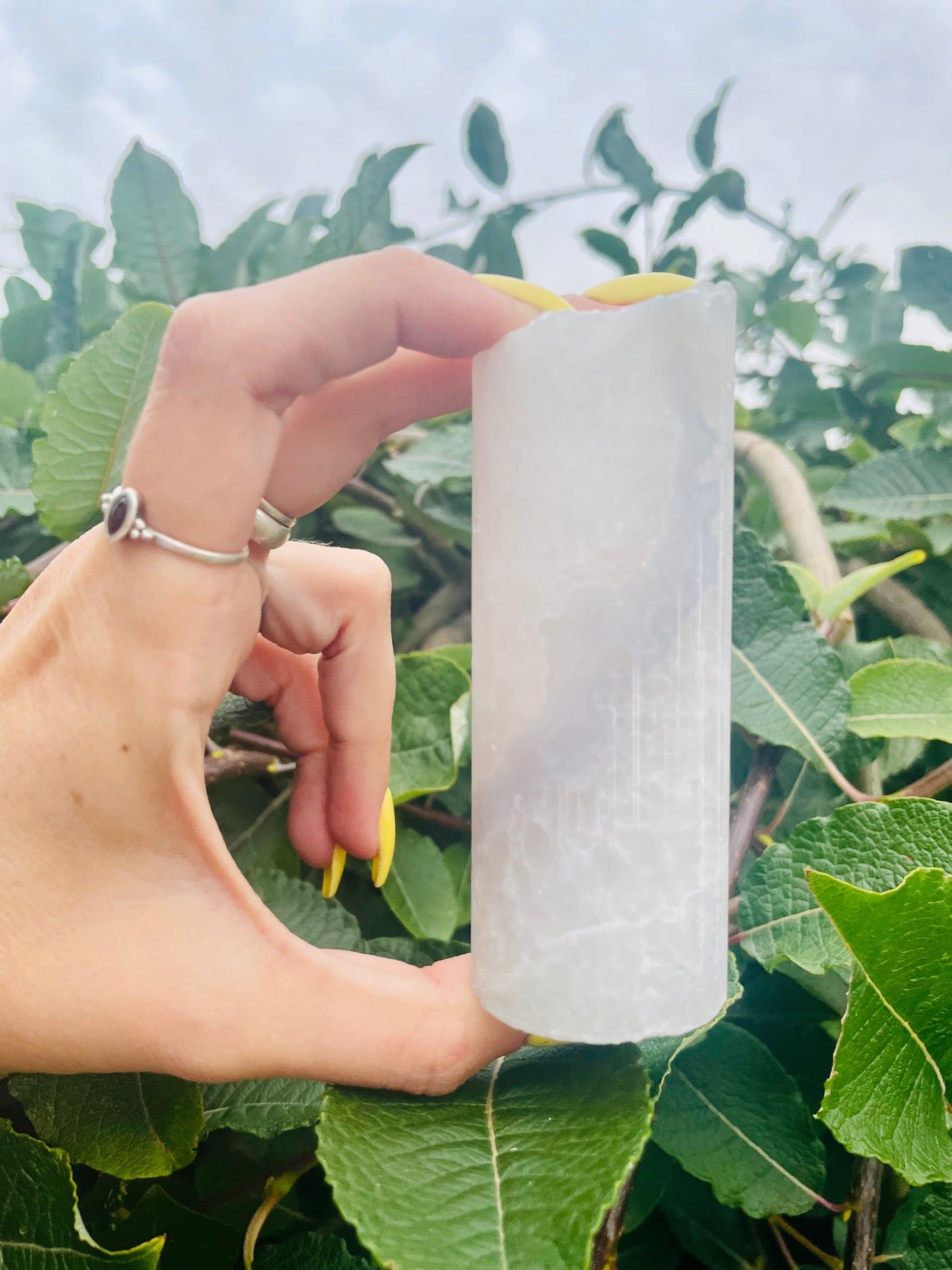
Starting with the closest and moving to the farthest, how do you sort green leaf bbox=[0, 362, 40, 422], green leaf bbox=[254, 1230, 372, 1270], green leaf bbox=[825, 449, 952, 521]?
green leaf bbox=[254, 1230, 372, 1270] < green leaf bbox=[825, 449, 952, 521] < green leaf bbox=[0, 362, 40, 422]

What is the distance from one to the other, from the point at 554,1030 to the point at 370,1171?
0.28ft

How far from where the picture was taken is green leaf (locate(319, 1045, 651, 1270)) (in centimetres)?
29

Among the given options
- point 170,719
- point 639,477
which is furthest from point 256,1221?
point 639,477

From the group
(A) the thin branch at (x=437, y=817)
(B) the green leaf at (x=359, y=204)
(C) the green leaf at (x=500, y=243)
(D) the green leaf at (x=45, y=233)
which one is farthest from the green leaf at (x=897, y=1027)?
(D) the green leaf at (x=45, y=233)

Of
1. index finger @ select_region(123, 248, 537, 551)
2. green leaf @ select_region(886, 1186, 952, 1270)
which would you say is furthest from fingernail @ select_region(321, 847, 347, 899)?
green leaf @ select_region(886, 1186, 952, 1270)

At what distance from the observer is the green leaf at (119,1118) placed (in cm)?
42

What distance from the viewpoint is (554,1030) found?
35 centimetres

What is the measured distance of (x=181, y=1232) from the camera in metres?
0.44

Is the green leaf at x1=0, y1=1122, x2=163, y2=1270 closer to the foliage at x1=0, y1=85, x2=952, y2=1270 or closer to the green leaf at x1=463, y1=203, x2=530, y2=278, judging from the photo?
the foliage at x1=0, y1=85, x2=952, y2=1270

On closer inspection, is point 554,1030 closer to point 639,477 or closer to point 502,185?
point 639,477

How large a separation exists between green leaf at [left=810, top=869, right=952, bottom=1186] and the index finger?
10.1 inches

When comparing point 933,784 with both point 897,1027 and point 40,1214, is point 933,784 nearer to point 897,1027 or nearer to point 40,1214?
point 897,1027

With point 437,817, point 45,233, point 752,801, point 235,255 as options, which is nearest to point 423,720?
point 437,817

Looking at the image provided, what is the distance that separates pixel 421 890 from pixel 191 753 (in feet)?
0.88
